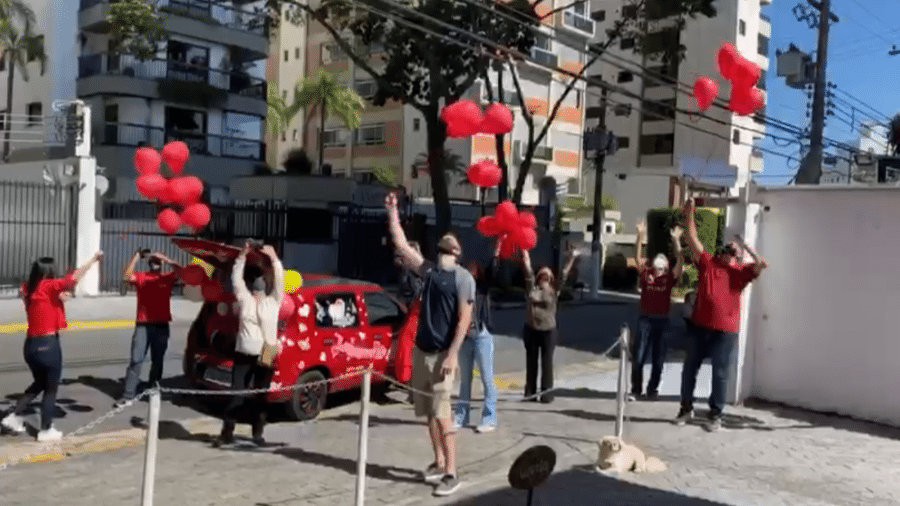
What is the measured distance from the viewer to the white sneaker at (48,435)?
7.79 meters

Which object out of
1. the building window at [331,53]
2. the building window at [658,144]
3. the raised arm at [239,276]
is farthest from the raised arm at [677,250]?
the building window at [658,144]

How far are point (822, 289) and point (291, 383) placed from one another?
5.76 metres


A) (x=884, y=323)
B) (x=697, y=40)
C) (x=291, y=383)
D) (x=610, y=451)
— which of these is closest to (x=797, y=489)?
(x=610, y=451)

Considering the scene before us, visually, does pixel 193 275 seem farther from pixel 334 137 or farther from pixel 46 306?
pixel 334 137

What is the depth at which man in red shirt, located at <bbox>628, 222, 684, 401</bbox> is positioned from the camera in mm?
10219

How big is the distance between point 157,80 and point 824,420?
31.2 meters

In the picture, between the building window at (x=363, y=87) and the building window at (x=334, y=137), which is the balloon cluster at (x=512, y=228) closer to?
the building window at (x=363, y=87)

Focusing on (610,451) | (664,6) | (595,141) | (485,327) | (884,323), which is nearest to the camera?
(610,451)

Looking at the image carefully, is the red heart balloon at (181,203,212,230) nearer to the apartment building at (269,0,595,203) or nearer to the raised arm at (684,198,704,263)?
the raised arm at (684,198,704,263)

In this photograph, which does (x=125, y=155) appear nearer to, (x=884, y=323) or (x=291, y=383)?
(x=291, y=383)

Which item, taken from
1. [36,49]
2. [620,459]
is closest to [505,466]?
[620,459]

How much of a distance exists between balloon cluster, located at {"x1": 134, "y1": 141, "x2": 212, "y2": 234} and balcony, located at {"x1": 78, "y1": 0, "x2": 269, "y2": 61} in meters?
25.3

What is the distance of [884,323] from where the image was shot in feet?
30.5

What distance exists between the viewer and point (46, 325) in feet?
24.8
